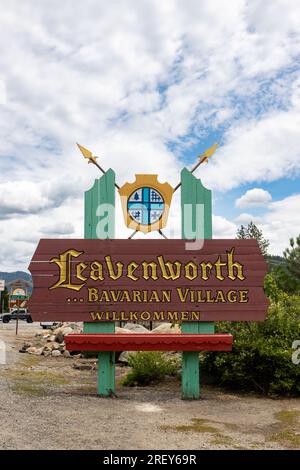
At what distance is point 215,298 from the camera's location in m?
11.0

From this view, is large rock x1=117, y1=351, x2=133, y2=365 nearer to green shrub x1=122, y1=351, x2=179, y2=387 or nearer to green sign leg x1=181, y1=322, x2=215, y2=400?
green shrub x1=122, y1=351, x2=179, y2=387

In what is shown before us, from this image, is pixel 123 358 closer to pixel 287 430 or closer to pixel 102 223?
pixel 102 223

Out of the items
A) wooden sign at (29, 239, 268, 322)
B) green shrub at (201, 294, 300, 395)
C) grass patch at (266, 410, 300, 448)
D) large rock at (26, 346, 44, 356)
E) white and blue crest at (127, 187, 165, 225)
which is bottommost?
grass patch at (266, 410, 300, 448)

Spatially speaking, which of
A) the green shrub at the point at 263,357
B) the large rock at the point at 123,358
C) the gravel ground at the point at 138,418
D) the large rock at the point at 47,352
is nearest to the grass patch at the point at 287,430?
the gravel ground at the point at 138,418

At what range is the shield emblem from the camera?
36.7 feet

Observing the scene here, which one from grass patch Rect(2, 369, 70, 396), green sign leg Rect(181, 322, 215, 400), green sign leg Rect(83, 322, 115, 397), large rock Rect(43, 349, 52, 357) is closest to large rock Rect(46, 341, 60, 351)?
large rock Rect(43, 349, 52, 357)

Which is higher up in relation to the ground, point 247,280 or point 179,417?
point 247,280

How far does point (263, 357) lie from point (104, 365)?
12.0 feet

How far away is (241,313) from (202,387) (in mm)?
2554

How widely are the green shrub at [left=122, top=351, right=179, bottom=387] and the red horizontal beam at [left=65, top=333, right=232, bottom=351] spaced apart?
255 centimetres

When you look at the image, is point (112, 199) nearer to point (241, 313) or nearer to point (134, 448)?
point (241, 313)

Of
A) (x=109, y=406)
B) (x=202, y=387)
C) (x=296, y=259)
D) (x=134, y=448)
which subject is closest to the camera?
(x=134, y=448)

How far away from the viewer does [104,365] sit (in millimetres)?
11070

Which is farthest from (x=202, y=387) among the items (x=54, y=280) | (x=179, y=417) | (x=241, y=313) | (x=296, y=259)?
(x=296, y=259)
